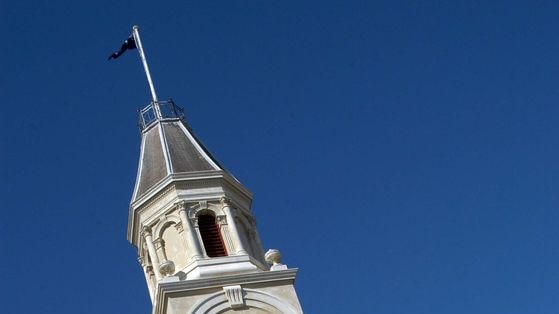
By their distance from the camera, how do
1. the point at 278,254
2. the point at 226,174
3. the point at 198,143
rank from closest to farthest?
1. the point at 278,254
2. the point at 226,174
3. the point at 198,143

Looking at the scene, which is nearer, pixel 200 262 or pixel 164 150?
pixel 200 262

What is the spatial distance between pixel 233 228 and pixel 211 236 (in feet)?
2.75

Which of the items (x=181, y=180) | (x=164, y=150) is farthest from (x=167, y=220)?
(x=164, y=150)

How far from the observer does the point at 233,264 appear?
111 ft

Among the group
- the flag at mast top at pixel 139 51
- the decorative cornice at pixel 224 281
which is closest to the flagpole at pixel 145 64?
the flag at mast top at pixel 139 51

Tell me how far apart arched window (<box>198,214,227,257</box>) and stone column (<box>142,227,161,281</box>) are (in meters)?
1.84

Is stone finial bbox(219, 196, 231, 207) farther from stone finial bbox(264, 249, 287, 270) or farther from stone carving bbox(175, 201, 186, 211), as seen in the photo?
stone finial bbox(264, 249, 287, 270)

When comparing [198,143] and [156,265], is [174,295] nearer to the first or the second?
[156,265]

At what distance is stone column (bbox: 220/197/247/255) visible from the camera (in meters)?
34.7

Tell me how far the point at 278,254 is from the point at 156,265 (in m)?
4.36

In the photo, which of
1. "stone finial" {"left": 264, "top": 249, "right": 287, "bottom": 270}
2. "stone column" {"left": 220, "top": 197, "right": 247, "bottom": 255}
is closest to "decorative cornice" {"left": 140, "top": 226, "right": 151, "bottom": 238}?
"stone column" {"left": 220, "top": 197, "right": 247, "bottom": 255}

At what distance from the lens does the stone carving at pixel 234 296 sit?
32406 millimetres

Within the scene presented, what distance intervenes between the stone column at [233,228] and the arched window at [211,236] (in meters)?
0.47

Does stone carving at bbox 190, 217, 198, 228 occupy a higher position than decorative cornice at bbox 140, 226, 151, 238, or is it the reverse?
decorative cornice at bbox 140, 226, 151, 238
